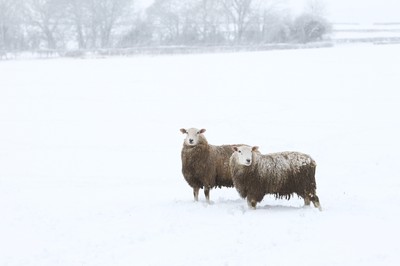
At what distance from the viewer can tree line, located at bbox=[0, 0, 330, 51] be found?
239 ft

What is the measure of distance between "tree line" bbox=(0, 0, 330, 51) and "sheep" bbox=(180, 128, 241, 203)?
191ft

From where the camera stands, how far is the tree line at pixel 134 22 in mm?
72875

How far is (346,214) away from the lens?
11703 mm

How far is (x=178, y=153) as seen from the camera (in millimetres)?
24219

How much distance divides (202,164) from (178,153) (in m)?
10.6

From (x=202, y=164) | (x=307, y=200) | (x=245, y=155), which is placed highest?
(x=245, y=155)

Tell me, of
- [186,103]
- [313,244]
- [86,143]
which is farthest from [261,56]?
[313,244]

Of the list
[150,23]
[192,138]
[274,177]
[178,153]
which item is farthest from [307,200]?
[150,23]

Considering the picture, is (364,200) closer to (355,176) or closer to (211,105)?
(355,176)

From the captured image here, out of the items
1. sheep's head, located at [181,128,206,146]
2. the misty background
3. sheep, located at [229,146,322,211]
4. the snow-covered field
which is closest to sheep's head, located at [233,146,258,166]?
sheep, located at [229,146,322,211]

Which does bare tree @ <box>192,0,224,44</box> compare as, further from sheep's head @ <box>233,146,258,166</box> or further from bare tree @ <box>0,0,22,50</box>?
sheep's head @ <box>233,146,258,166</box>

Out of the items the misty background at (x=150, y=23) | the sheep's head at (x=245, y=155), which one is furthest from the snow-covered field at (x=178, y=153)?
the misty background at (x=150, y=23)

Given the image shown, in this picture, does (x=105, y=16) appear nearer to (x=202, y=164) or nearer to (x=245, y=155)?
(x=202, y=164)

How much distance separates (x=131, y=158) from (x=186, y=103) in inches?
472
